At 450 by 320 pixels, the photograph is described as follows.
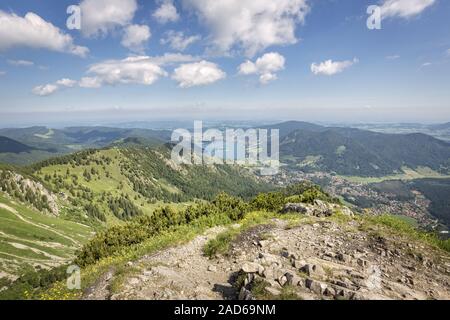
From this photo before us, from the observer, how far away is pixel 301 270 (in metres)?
14.7

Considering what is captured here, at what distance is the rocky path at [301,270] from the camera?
42.4 ft

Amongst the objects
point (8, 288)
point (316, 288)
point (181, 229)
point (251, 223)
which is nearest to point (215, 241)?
point (251, 223)

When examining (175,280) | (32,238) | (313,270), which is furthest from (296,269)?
(32,238)

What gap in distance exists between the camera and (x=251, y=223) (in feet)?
86.7

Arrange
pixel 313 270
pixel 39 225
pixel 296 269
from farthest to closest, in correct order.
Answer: pixel 39 225, pixel 296 269, pixel 313 270

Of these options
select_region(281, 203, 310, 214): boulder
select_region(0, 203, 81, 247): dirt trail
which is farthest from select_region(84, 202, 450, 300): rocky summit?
select_region(0, 203, 81, 247): dirt trail

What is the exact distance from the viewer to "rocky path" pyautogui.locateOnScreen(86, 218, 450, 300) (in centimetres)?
1294

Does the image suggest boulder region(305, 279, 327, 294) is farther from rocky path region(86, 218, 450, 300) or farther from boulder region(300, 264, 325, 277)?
boulder region(300, 264, 325, 277)

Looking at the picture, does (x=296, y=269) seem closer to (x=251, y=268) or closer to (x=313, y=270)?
(x=313, y=270)

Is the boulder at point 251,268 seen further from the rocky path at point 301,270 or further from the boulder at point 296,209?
the boulder at point 296,209

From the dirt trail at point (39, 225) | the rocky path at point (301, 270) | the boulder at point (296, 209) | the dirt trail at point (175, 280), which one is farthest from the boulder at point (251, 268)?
the dirt trail at point (39, 225)
